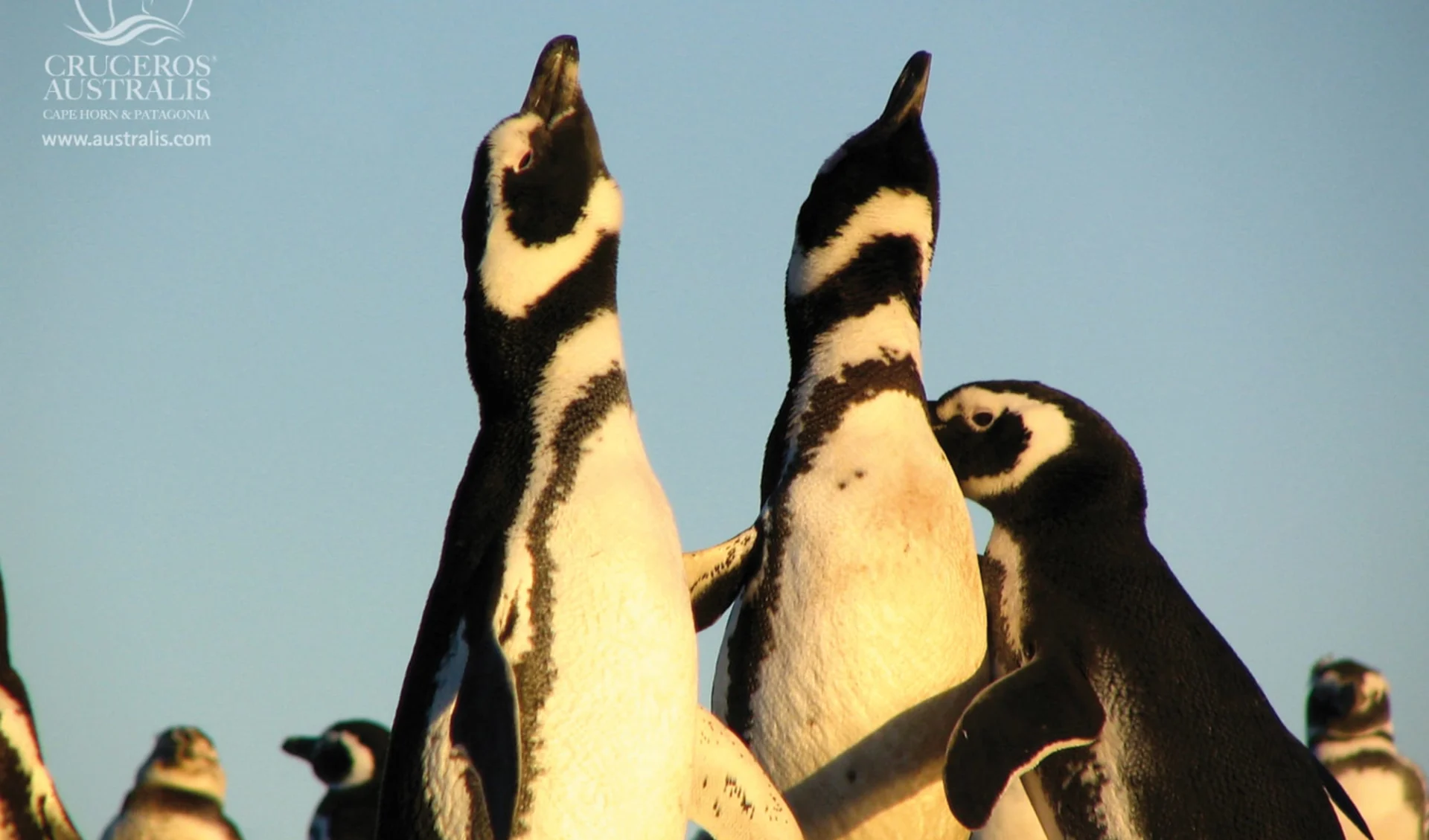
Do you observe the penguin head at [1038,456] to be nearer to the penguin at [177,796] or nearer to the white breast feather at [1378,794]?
the white breast feather at [1378,794]

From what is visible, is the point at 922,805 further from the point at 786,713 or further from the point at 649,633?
the point at 649,633

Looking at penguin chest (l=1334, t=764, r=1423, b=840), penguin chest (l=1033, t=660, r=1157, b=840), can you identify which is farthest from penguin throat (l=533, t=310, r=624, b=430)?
penguin chest (l=1334, t=764, r=1423, b=840)

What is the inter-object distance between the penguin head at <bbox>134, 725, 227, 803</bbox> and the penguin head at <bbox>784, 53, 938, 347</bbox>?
574 cm

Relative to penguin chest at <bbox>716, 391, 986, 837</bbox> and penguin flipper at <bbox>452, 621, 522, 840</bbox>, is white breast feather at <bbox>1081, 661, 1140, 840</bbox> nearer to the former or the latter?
penguin chest at <bbox>716, 391, 986, 837</bbox>

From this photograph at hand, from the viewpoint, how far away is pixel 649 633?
151 inches

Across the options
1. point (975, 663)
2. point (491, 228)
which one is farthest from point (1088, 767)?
point (491, 228)

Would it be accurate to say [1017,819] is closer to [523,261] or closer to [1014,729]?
[1014,729]

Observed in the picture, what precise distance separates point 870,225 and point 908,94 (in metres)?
0.43

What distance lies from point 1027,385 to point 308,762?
20.4 ft

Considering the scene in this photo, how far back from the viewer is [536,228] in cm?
421

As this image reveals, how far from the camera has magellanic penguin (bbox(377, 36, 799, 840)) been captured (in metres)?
3.68

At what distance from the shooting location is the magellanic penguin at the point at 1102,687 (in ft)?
13.2

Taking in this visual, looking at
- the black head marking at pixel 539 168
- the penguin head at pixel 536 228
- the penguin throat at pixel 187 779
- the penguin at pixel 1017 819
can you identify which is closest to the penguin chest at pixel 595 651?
the penguin head at pixel 536 228

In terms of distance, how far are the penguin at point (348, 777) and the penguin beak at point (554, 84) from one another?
17.3ft
